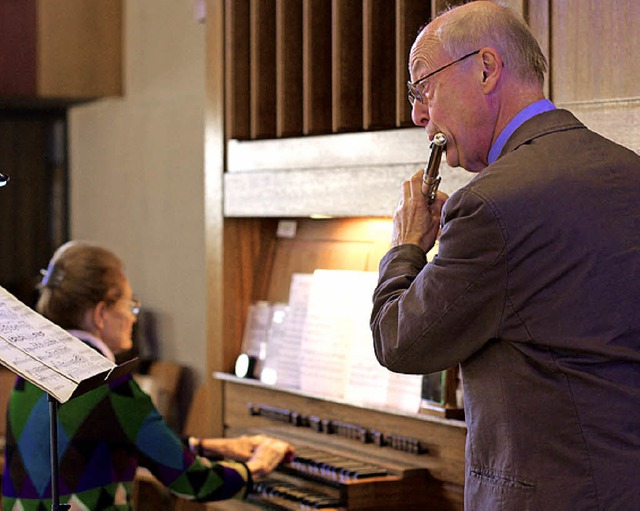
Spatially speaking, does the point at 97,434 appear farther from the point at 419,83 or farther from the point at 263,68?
the point at 263,68

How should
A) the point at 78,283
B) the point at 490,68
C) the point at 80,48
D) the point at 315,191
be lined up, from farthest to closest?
the point at 80,48, the point at 315,191, the point at 78,283, the point at 490,68

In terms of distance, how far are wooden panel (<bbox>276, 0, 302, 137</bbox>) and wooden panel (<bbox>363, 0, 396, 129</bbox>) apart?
0.45 m

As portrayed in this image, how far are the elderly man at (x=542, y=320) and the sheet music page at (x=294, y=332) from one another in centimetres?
191

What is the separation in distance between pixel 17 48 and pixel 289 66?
2624 millimetres

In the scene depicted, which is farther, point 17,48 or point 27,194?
point 27,194

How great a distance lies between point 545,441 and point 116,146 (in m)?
4.60

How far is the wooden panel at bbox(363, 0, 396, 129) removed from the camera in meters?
3.60

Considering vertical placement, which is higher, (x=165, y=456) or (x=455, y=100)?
(x=455, y=100)

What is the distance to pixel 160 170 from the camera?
5848 mm

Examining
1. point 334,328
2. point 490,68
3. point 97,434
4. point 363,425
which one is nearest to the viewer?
point 490,68

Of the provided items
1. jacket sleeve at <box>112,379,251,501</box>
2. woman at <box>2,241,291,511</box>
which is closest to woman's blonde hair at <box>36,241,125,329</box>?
woman at <box>2,241,291,511</box>

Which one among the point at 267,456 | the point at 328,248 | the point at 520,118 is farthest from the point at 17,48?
the point at 520,118

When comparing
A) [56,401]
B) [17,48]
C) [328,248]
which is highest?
[17,48]

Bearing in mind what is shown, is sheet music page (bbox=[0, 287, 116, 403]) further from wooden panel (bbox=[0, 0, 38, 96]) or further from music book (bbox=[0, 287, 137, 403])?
wooden panel (bbox=[0, 0, 38, 96])
